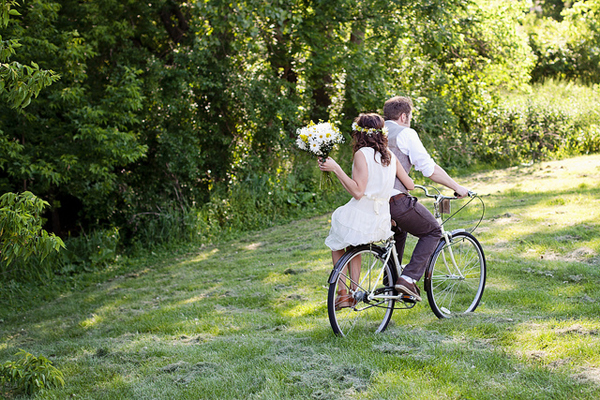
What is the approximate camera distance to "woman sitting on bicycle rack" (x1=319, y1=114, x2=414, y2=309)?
14.9 ft

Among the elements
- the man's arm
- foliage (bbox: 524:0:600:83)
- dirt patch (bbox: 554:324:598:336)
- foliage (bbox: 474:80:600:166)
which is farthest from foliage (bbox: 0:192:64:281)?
foliage (bbox: 524:0:600:83)

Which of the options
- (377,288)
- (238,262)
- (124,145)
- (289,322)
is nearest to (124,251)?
(124,145)

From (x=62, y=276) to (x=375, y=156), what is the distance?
7758mm

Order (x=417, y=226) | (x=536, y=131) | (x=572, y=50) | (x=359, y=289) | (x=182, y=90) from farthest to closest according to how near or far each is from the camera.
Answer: (x=572, y=50) < (x=536, y=131) < (x=182, y=90) < (x=417, y=226) < (x=359, y=289)

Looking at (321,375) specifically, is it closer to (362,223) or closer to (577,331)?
(362,223)

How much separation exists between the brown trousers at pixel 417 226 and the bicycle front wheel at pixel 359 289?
219 millimetres

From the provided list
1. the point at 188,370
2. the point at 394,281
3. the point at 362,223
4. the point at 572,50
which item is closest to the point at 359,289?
the point at 394,281

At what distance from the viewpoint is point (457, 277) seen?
17.6ft

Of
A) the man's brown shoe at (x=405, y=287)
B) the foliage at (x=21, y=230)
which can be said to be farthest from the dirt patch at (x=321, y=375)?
the foliage at (x=21, y=230)

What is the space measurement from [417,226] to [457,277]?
0.88 meters

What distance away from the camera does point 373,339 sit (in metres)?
4.64

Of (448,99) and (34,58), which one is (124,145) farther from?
(448,99)

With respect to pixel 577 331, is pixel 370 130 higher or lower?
higher

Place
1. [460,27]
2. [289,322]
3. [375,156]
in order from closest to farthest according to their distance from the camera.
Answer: [375,156], [289,322], [460,27]
